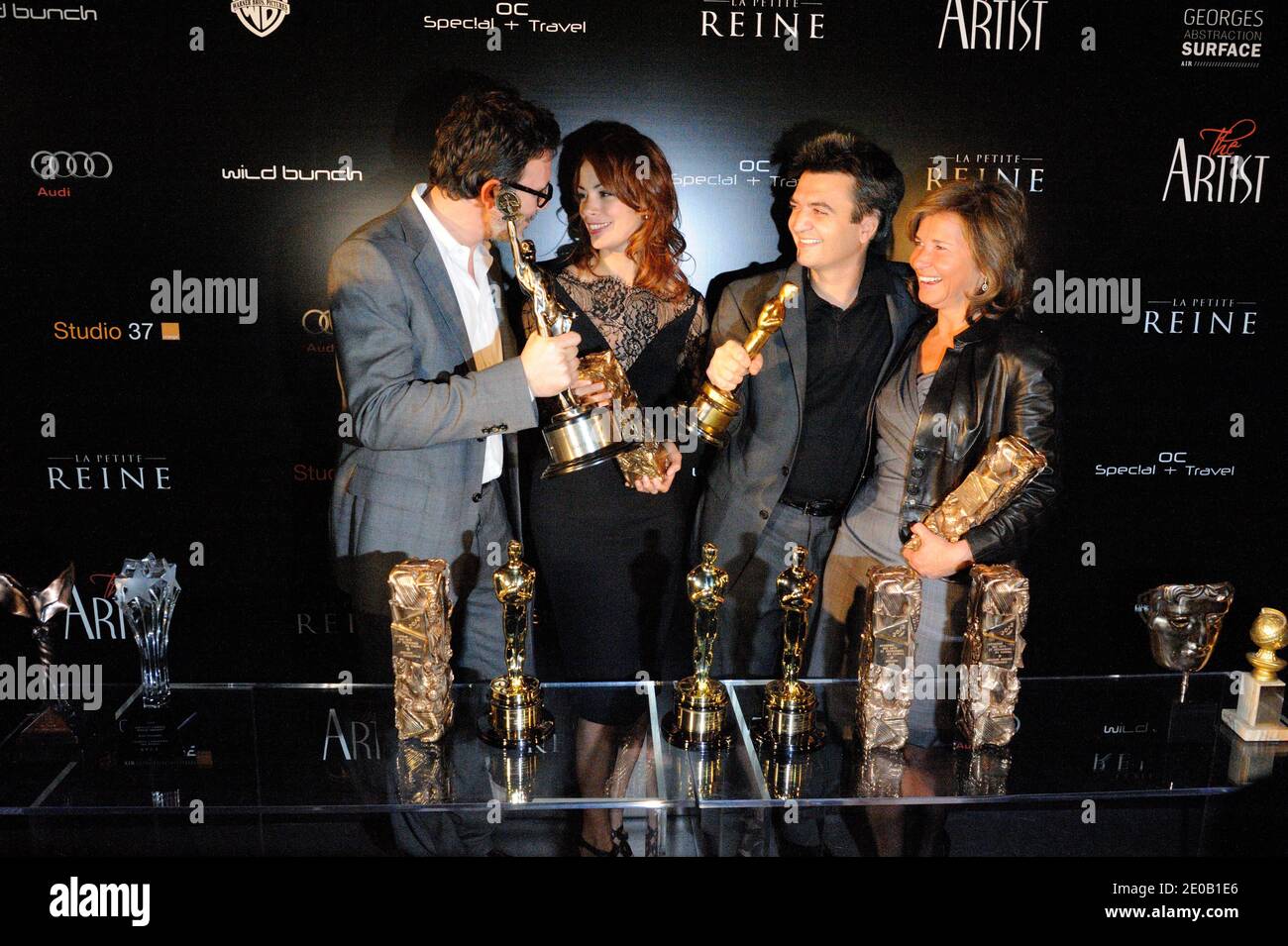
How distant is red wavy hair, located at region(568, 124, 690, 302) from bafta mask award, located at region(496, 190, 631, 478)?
395mm

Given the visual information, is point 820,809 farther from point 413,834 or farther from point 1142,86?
point 1142,86

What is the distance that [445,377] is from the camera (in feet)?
9.73

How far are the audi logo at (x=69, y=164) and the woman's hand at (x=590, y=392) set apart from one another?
1.89 m

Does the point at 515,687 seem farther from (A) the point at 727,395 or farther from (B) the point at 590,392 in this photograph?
(A) the point at 727,395

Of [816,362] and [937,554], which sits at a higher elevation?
[816,362]

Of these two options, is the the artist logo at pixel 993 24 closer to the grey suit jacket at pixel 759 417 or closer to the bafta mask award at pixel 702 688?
the grey suit jacket at pixel 759 417

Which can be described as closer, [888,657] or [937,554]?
[888,657]

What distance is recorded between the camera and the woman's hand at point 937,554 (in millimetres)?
2836

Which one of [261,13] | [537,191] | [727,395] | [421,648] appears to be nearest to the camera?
[421,648]

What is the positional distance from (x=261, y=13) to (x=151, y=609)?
2.11 m

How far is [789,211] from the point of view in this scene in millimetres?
3574

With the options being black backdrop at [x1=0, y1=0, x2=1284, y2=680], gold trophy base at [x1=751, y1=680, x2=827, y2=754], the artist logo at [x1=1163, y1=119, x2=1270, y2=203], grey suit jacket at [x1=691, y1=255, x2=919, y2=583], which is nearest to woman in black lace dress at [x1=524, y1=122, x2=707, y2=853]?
grey suit jacket at [x1=691, y1=255, x2=919, y2=583]

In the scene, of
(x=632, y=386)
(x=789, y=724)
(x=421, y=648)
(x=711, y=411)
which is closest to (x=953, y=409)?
(x=711, y=411)

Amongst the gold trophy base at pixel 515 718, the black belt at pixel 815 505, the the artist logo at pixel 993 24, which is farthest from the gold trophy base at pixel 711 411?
the the artist logo at pixel 993 24
